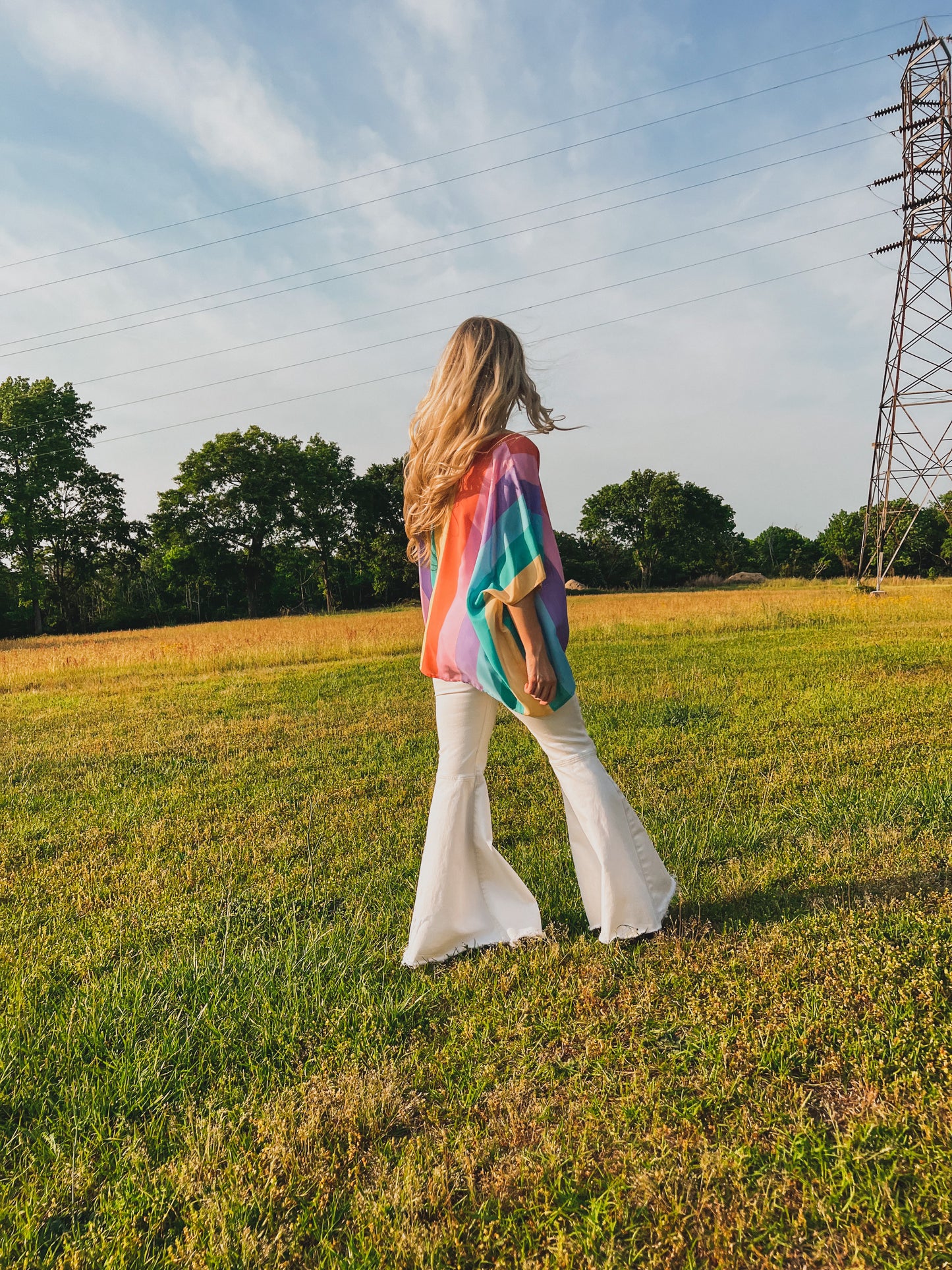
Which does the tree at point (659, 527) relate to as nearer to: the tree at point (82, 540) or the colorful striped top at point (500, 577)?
the tree at point (82, 540)

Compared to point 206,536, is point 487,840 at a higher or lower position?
lower

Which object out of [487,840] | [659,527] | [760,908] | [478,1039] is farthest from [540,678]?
[659,527]

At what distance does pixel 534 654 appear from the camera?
2590 mm

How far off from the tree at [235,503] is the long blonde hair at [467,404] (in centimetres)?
4667

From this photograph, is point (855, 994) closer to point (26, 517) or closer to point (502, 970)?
point (502, 970)

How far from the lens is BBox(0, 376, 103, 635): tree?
1526 inches

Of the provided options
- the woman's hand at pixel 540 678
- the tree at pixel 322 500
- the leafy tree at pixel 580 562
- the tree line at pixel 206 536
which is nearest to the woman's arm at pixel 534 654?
the woman's hand at pixel 540 678

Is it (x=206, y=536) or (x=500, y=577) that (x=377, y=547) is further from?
Answer: (x=500, y=577)

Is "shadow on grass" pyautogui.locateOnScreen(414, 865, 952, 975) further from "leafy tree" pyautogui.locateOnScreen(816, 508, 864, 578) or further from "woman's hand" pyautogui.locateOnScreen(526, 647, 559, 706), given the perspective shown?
"leafy tree" pyautogui.locateOnScreen(816, 508, 864, 578)

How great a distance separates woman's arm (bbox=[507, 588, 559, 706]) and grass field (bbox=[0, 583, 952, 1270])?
99cm

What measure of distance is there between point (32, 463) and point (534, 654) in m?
45.6

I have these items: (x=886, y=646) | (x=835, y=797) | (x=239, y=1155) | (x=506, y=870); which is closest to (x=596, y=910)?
(x=506, y=870)

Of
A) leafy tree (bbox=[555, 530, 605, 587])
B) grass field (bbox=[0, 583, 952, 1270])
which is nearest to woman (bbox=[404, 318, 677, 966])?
grass field (bbox=[0, 583, 952, 1270])

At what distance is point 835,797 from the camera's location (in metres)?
4.35
